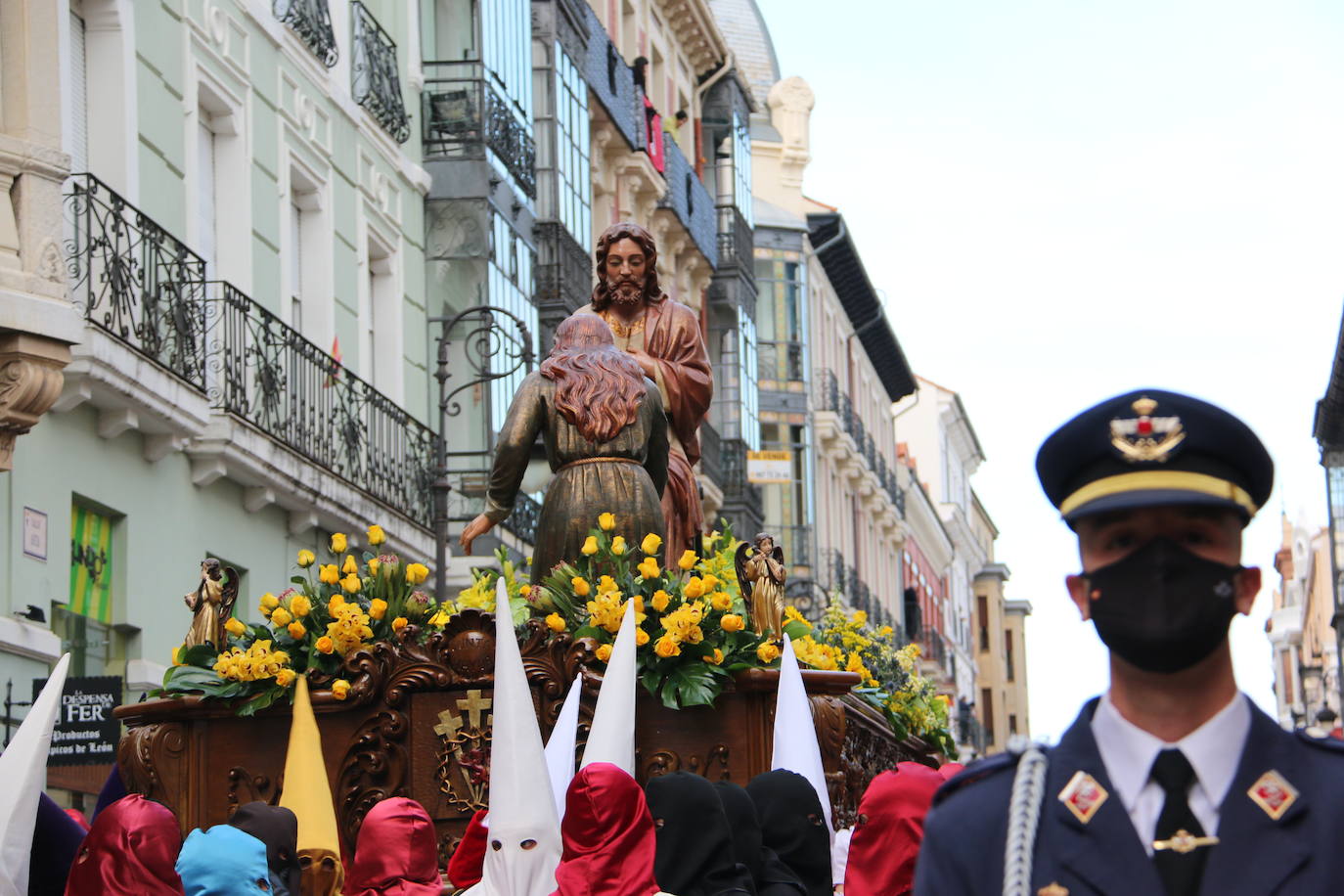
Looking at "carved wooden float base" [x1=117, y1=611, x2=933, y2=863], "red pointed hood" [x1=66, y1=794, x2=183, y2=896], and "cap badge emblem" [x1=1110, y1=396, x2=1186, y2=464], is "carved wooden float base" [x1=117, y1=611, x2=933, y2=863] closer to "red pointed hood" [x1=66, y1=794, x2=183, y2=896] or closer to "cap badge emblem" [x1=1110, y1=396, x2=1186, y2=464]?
"red pointed hood" [x1=66, y1=794, x2=183, y2=896]

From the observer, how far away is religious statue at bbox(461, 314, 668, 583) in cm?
1047

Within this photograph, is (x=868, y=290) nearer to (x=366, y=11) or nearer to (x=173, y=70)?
(x=366, y=11)

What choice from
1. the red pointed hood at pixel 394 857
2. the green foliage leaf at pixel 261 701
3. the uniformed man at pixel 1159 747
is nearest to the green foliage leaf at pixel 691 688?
the green foliage leaf at pixel 261 701

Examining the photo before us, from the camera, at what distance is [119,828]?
6594 mm

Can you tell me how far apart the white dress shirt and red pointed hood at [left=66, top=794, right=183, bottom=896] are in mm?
3832

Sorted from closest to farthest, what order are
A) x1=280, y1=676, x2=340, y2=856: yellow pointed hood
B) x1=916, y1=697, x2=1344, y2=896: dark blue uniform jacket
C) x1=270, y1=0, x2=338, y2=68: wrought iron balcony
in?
x1=916, y1=697, x2=1344, y2=896: dark blue uniform jacket
x1=280, y1=676, x2=340, y2=856: yellow pointed hood
x1=270, y1=0, x2=338, y2=68: wrought iron balcony

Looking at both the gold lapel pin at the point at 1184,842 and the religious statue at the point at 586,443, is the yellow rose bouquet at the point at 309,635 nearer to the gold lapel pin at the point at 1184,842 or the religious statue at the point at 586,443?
the religious statue at the point at 586,443

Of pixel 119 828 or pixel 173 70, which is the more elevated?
pixel 173 70

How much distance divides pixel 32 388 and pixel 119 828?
28.3 feet

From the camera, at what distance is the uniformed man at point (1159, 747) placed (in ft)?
10.5

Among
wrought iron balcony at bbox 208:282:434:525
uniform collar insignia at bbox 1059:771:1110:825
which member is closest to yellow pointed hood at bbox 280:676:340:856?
uniform collar insignia at bbox 1059:771:1110:825

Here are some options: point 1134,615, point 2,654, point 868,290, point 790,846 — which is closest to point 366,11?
point 2,654

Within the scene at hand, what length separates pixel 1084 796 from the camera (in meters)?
3.24

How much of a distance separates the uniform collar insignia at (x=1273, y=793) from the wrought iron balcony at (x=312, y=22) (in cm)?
1968
